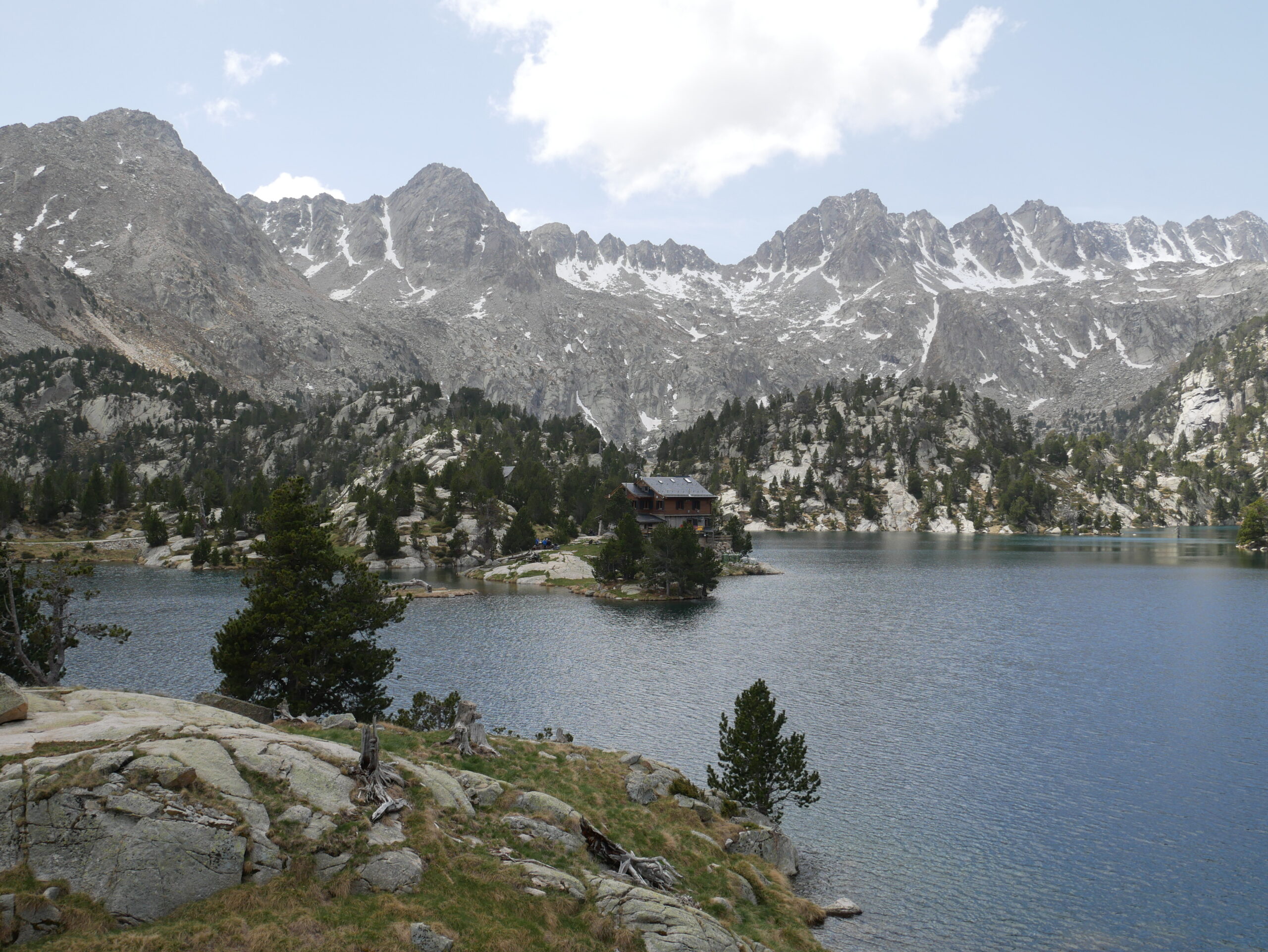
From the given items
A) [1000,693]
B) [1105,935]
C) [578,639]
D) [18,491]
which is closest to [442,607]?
[578,639]

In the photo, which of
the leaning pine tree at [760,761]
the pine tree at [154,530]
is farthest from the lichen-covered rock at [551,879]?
the pine tree at [154,530]

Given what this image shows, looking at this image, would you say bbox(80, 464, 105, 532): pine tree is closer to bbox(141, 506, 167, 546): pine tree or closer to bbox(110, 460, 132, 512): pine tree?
bbox(110, 460, 132, 512): pine tree

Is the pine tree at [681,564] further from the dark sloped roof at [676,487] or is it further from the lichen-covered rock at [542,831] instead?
the lichen-covered rock at [542,831]

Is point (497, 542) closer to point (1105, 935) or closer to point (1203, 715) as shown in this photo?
point (1203, 715)

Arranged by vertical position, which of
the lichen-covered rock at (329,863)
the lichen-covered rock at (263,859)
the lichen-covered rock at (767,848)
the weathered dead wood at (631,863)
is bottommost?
the lichen-covered rock at (767,848)

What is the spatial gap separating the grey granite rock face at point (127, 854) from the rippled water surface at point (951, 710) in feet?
64.7

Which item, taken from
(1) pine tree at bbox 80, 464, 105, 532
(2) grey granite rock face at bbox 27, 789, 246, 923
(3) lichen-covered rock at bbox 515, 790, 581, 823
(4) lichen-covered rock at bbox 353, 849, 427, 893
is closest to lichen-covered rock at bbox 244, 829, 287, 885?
(2) grey granite rock face at bbox 27, 789, 246, 923

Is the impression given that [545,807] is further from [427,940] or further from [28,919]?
[28,919]

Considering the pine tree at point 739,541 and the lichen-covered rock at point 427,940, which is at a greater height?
the pine tree at point 739,541

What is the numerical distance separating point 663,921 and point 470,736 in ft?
44.3

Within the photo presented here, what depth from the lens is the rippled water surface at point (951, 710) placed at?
28797mm

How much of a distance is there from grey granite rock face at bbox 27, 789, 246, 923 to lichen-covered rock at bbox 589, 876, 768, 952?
9.92 meters

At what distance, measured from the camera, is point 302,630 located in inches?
1545

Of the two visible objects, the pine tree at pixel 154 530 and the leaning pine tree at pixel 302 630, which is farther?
the pine tree at pixel 154 530
